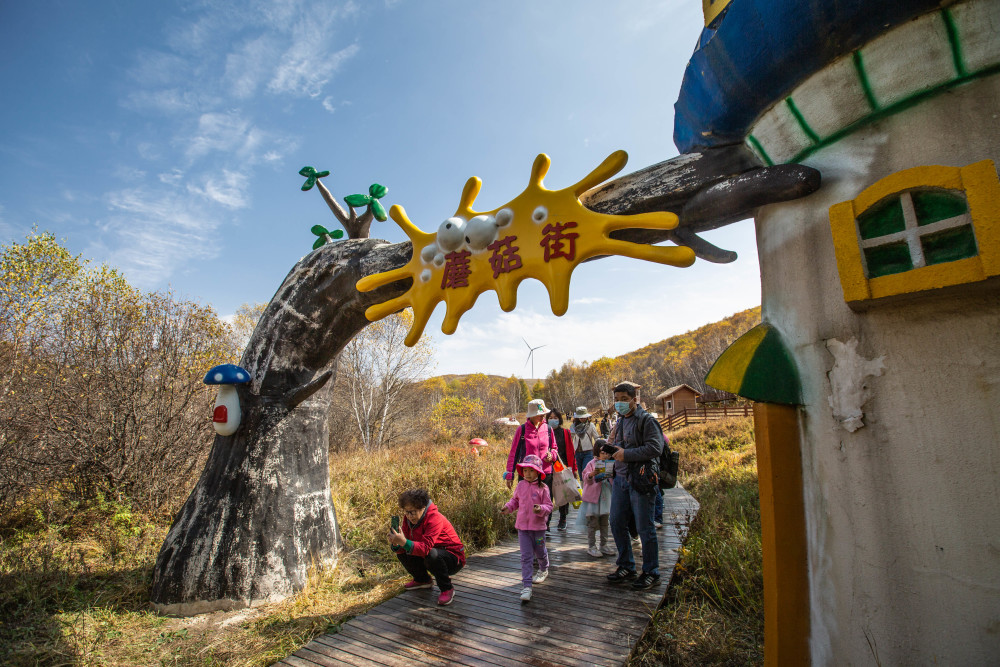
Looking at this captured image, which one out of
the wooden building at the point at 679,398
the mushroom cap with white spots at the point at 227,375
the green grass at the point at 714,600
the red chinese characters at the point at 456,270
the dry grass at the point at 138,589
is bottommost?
the dry grass at the point at 138,589

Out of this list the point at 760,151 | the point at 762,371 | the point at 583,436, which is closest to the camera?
the point at 762,371

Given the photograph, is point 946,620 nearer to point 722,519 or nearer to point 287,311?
point 722,519

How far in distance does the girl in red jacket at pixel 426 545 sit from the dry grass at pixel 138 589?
0.95ft

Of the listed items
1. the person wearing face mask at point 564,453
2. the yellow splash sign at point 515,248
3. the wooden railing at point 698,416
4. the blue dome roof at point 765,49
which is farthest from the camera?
the wooden railing at point 698,416

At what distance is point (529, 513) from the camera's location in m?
3.27

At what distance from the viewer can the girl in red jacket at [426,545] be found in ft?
10.5

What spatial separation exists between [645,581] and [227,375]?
3.57 meters

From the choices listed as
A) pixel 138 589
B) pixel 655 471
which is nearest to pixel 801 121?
pixel 655 471

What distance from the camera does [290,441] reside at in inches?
146

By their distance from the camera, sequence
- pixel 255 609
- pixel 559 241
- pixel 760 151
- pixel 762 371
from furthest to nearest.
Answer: pixel 255 609, pixel 559 241, pixel 760 151, pixel 762 371

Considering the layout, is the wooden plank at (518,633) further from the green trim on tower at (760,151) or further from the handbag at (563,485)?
the green trim on tower at (760,151)

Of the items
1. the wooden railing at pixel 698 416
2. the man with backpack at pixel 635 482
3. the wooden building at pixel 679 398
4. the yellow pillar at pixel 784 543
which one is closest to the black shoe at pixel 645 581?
the man with backpack at pixel 635 482

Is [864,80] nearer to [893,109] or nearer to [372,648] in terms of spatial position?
[893,109]

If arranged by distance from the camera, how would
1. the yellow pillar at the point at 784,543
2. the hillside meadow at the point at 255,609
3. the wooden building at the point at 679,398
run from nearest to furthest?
1. the yellow pillar at the point at 784,543
2. the hillside meadow at the point at 255,609
3. the wooden building at the point at 679,398
